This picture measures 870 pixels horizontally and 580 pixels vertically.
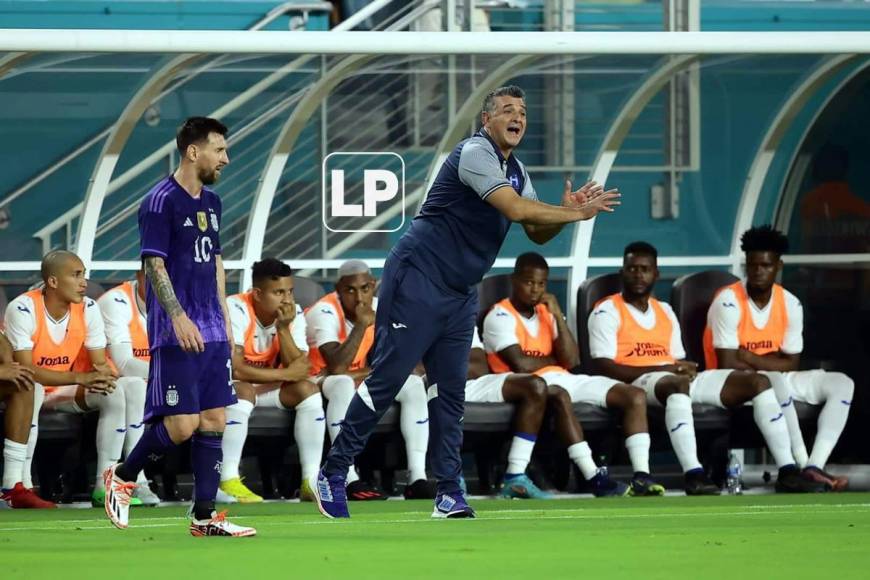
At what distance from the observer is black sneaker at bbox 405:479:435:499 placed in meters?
10.1

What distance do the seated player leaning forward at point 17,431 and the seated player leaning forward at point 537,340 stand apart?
2799 mm

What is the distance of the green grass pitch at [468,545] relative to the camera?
A: 202 inches

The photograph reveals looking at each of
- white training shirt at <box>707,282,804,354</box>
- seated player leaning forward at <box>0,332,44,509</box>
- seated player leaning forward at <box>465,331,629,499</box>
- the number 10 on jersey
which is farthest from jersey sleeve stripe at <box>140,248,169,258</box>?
white training shirt at <box>707,282,804,354</box>

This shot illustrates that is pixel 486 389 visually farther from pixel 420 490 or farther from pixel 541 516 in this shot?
pixel 541 516

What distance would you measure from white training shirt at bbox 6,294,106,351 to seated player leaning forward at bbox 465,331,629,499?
2.11 m

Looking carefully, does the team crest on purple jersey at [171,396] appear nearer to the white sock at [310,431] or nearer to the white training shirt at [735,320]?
the white sock at [310,431]

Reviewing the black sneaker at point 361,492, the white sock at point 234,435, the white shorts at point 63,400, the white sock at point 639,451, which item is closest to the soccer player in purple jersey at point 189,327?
the white sock at point 234,435

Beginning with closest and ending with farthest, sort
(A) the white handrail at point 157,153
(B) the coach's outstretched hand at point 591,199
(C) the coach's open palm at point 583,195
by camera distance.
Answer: (B) the coach's outstretched hand at point 591,199 < (C) the coach's open palm at point 583,195 < (A) the white handrail at point 157,153

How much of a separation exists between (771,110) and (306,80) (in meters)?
3.07

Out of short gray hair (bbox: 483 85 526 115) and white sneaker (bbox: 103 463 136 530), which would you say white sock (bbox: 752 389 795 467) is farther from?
white sneaker (bbox: 103 463 136 530)

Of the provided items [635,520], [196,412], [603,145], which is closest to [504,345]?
[603,145]

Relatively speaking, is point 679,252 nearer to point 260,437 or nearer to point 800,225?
point 800,225

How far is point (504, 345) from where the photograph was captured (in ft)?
35.3

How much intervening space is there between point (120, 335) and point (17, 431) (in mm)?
938
